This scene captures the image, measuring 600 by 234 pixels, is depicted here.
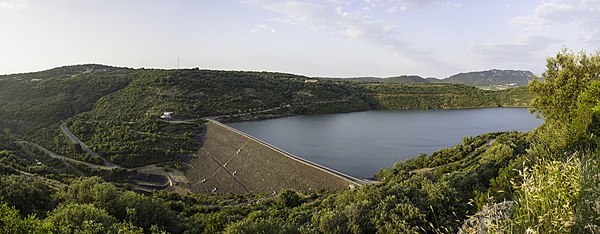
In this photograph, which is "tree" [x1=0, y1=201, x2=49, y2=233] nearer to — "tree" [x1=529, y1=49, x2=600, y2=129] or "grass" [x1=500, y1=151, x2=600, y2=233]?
"grass" [x1=500, y1=151, x2=600, y2=233]

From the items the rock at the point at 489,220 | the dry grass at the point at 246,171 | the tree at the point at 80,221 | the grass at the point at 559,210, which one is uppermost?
the grass at the point at 559,210

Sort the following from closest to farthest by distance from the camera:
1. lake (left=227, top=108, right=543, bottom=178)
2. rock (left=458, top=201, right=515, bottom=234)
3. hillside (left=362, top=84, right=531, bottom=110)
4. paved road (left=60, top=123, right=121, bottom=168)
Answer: rock (left=458, top=201, right=515, bottom=234)
paved road (left=60, top=123, right=121, bottom=168)
lake (left=227, top=108, right=543, bottom=178)
hillside (left=362, top=84, right=531, bottom=110)

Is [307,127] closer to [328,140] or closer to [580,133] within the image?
[328,140]

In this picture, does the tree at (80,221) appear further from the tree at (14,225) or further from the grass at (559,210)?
the grass at (559,210)

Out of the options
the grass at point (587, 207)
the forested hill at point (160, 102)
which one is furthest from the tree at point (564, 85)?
the forested hill at point (160, 102)

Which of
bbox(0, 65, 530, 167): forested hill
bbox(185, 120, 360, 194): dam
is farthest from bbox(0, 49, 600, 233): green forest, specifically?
bbox(185, 120, 360, 194): dam

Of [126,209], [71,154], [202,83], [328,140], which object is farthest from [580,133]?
[202,83]
